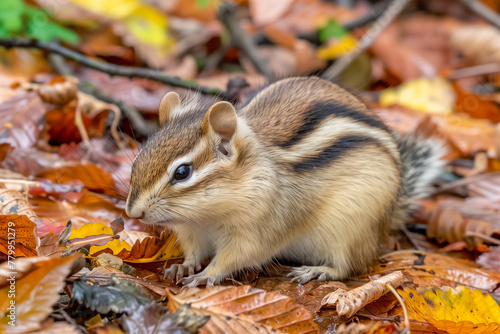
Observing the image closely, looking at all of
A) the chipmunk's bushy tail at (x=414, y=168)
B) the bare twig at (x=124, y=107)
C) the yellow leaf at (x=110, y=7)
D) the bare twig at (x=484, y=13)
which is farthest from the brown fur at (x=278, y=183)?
the bare twig at (x=484, y=13)

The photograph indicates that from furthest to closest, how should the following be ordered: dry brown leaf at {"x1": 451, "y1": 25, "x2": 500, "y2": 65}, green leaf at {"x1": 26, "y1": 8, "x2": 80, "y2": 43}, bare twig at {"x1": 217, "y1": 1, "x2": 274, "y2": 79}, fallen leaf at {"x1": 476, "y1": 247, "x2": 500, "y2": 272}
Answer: dry brown leaf at {"x1": 451, "y1": 25, "x2": 500, "y2": 65} < bare twig at {"x1": 217, "y1": 1, "x2": 274, "y2": 79} < green leaf at {"x1": 26, "y1": 8, "x2": 80, "y2": 43} < fallen leaf at {"x1": 476, "y1": 247, "x2": 500, "y2": 272}

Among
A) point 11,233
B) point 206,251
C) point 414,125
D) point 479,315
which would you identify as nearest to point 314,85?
point 206,251

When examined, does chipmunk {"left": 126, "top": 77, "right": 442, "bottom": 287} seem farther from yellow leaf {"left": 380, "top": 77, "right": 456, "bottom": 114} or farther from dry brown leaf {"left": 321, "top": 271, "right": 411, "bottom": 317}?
yellow leaf {"left": 380, "top": 77, "right": 456, "bottom": 114}

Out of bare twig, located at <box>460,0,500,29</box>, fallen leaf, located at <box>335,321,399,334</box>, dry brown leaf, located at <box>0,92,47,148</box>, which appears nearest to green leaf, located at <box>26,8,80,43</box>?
dry brown leaf, located at <box>0,92,47,148</box>

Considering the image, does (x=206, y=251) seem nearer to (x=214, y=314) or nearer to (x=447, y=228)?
(x=214, y=314)

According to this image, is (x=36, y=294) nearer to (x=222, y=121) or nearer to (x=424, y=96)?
(x=222, y=121)

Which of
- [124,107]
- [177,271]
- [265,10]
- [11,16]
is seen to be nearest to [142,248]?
[177,271]

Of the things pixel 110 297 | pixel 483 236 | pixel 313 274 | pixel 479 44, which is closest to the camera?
pixel 110 297
